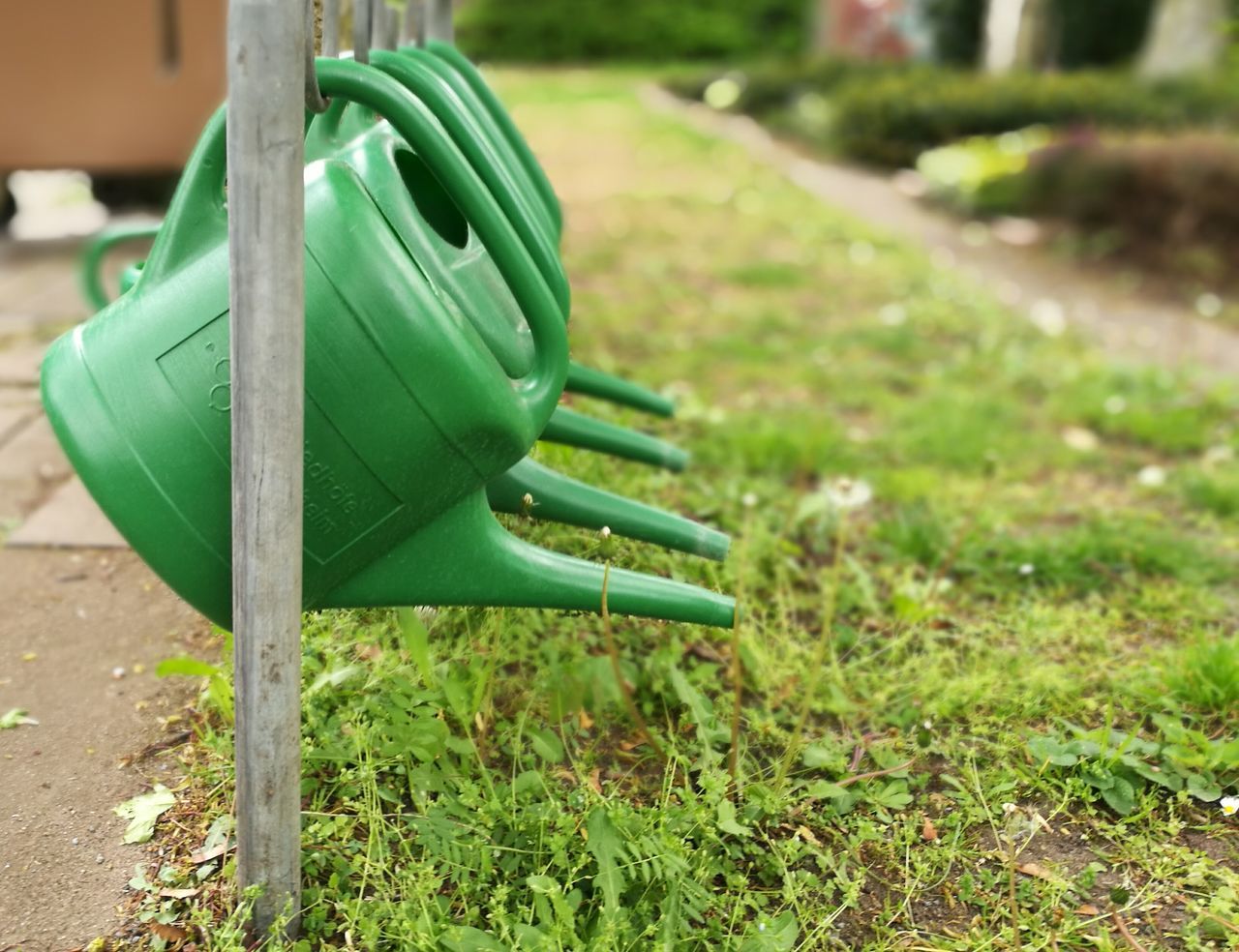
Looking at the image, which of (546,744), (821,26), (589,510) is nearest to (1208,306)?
(589,510)

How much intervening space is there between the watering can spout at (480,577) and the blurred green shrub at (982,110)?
7.46m

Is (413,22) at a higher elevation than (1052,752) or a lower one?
higher

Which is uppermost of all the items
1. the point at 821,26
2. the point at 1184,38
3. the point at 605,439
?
the point at 605,439

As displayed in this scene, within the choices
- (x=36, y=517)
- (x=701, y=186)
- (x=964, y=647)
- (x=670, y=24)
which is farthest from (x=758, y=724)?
(x=670, y=24)

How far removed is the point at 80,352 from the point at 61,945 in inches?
26.6

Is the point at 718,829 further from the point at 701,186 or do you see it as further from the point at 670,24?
the point at 670,24

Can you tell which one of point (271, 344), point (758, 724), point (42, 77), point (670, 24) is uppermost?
point (271, 344)

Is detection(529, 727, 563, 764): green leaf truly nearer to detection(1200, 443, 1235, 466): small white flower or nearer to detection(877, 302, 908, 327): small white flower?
detection(1200, 443, 1235, 466): small white flower

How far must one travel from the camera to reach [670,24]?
18.9 meters

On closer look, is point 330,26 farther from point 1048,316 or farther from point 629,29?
point 629,29

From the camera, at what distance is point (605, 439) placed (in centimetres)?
206

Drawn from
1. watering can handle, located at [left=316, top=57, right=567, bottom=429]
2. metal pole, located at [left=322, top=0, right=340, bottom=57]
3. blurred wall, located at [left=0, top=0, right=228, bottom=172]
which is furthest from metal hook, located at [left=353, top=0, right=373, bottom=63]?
blurred wall, located at [left=0, top=0, right=228, bottom=172]

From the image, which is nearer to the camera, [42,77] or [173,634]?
[173,634]

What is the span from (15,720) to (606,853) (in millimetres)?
903
